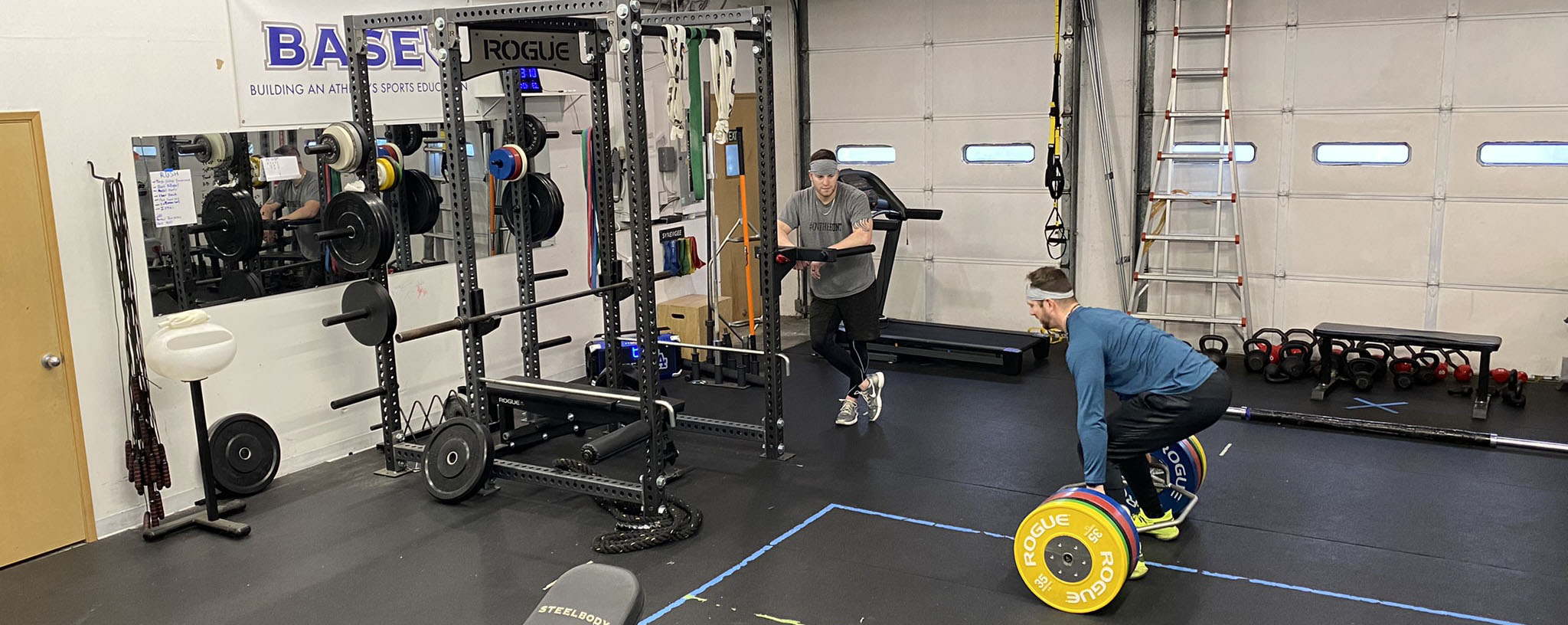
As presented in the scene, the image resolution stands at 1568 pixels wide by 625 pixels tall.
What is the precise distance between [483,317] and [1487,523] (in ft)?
14.6

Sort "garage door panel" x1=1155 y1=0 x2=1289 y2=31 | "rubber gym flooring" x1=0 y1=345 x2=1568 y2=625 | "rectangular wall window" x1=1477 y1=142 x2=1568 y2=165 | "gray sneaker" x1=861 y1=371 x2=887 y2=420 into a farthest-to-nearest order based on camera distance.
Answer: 1. "garage door panel" x1=1155 y1=0 x2=1289 y2=31
2. "rectangular wall window" x1=1477 y1=142 x2=1568 y2=165
3. "gray sneaker" x1=861 y1=371 x2=887 y2=420
4. "rubber gym flooring" x1=0 y1=345 x2=1568 y2=625

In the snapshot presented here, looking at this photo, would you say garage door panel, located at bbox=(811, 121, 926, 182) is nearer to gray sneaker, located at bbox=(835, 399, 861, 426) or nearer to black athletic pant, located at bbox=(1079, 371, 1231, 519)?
gray sneaker, located at bbox=(835, 399, 861, 426)

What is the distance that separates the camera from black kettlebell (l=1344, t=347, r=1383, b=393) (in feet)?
22.6

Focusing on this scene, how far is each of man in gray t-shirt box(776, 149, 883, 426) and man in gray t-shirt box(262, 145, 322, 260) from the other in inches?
93.0

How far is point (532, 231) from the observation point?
596 cm

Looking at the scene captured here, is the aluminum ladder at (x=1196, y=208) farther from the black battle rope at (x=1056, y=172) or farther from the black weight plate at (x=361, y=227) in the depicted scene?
the black weight plate at (x=361, y=227)

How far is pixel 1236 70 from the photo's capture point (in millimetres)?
7715

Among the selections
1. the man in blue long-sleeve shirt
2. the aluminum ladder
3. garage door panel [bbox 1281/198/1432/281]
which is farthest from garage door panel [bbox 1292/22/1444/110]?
the man in blue long-sleeve shirt

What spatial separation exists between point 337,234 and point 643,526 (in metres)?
1.98

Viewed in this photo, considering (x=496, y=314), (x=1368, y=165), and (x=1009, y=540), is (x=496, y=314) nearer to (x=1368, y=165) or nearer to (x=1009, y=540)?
(x=1009, y=540)

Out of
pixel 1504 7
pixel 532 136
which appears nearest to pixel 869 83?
pixel 532 136

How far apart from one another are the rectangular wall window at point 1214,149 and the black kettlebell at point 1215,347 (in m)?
1.23

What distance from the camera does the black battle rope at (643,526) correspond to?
15.4ft

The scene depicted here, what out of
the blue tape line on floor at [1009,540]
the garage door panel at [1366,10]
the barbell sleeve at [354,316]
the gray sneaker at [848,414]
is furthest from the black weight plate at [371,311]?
the garage door panel at [1366,10]
